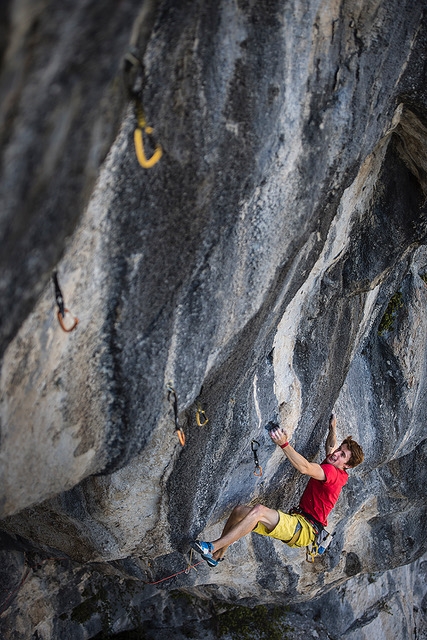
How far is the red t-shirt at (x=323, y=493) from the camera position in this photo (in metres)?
5.95

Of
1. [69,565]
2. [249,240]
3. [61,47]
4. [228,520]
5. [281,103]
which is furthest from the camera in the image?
[69,565]

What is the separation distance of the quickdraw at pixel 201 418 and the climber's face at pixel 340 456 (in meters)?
1.91

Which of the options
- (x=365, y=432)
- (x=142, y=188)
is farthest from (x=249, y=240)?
(x=365, y=432)

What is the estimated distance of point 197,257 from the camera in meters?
3.35

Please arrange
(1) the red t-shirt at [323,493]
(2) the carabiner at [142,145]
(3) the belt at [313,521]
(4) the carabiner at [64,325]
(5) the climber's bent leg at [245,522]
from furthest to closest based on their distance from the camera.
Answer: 1. (3) the belt at [313,521]
2. (1) the red t-shirt at [323,493]
3. (5) the climber's bent leg at [245,522]
4. (4) the carabiner at [64,325]
5. (2) the carabiner at [142,145]

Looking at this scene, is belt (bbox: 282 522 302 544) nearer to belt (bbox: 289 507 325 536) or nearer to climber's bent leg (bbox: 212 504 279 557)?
belt (bbox: 289 507 325 536)

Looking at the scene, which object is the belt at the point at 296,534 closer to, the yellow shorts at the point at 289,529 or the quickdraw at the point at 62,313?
the yellow shorts at the point at 289,529

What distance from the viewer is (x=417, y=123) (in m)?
4.22

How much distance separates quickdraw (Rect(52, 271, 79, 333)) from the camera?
109 inches

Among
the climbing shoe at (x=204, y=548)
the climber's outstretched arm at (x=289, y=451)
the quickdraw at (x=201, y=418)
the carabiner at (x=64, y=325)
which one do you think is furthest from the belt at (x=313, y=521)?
the carabiner at (x=64, y=325)

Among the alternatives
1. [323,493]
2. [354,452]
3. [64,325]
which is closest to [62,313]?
[64,325]

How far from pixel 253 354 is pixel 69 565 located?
5160mm

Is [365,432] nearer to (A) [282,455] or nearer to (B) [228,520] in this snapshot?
(A) [282,455]

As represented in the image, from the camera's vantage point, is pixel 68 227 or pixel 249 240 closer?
pixel 68 227
